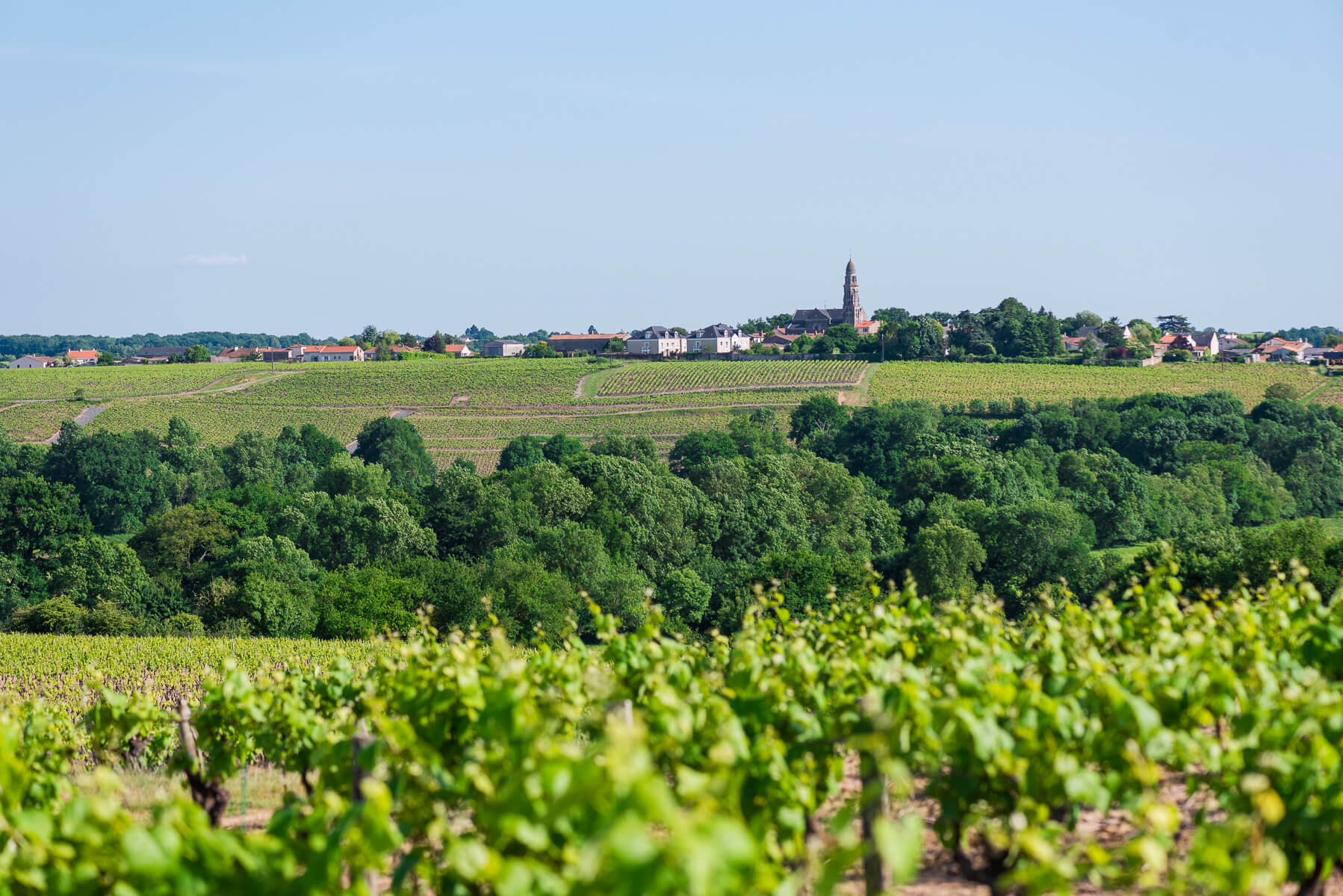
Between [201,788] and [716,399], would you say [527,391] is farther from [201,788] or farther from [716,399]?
[201,788]

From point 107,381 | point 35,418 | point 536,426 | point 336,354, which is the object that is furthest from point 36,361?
point 536,426

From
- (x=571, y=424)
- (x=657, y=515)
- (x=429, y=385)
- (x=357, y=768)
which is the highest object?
(x=429, y=385)

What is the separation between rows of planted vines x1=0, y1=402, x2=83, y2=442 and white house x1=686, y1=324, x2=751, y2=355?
7397cm

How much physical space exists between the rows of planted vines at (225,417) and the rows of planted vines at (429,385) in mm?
2477

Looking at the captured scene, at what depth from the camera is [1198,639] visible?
7762 mm

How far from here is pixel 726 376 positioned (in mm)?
107188

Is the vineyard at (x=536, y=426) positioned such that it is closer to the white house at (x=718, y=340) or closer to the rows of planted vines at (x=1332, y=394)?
the rows of planted vines at (x=1332, y=394)

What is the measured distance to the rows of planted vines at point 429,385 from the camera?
102 m

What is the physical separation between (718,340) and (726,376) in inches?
1858

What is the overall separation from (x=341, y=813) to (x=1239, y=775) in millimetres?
4411

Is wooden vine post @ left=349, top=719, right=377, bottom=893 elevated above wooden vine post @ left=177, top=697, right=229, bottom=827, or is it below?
above

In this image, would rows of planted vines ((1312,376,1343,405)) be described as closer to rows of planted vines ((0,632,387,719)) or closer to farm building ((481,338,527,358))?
rows of planted vines ((0,632,387,719))

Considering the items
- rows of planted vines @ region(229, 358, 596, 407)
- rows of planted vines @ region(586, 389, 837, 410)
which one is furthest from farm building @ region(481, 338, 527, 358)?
rows of planted vines @ region(586, 389, 837, 410)

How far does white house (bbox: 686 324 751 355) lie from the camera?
153 m
